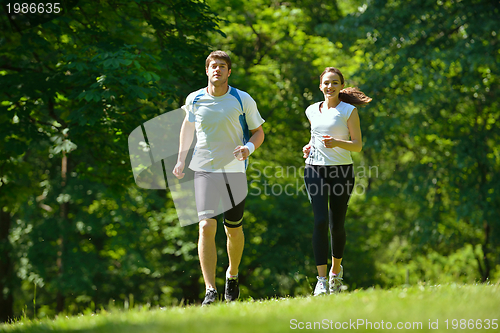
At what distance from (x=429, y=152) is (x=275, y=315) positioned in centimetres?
1435

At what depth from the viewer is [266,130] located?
1650 cm

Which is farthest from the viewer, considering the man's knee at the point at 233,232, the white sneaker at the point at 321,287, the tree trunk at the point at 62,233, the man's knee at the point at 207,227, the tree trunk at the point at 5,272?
the tree trunk at the point at 5,272

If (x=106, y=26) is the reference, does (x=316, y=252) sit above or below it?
below

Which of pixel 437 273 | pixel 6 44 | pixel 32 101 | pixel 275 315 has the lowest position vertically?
pixel 437 273

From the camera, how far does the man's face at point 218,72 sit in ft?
14.6

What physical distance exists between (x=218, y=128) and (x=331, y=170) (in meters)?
1.14

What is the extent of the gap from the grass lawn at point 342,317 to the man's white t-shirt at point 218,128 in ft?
4.80

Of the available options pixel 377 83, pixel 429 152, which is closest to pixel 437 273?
pixel 429 152

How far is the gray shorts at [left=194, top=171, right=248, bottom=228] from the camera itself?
173 inches

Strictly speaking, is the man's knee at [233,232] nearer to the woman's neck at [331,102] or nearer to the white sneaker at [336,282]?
the white sneaker at [336,282]

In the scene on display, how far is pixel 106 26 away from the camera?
8.63 meters

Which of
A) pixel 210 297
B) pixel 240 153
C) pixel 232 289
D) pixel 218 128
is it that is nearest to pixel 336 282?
pixel 232 289

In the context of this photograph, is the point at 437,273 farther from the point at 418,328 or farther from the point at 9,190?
the point at 418,328

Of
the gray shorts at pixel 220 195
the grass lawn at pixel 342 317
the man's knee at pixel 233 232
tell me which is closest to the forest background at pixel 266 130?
the gray shorts at pixel 220 195
